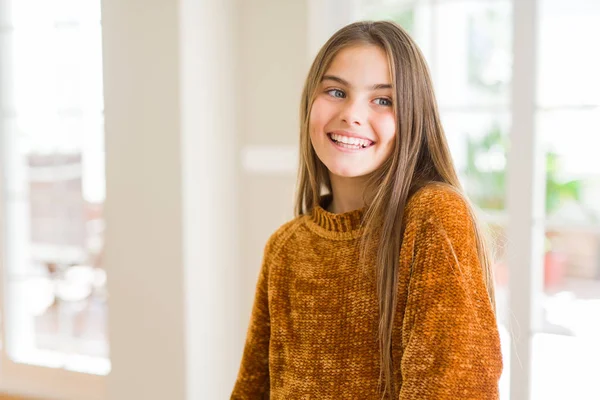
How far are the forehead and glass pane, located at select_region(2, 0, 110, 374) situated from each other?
5.85 feet

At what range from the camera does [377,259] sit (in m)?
1.21

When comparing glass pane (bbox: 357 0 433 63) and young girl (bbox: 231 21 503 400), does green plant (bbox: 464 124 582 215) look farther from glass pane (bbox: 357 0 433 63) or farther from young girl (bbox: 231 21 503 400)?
young girl (bbox: 231 21 503 400)

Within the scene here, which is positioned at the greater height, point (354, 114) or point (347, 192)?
point (354, 114)

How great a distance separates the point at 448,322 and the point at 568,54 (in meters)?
1.43

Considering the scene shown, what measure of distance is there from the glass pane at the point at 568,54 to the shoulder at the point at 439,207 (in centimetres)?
117

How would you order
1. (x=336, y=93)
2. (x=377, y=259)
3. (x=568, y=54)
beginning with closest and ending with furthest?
(x=377, y=259) < (x=336, y=93) < (x=568, y=54)

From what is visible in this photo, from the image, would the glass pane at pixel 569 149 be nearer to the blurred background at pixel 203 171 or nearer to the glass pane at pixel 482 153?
the blurred background at pixel 203 171

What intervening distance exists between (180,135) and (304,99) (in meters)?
1.04

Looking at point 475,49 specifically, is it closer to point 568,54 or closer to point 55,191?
point 568,54

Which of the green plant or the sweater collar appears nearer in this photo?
the sweater collar

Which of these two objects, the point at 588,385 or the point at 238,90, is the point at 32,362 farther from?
the point at 588,385

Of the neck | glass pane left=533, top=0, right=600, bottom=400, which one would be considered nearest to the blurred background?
glass pane left=533, top=0, right=600, bottom=400

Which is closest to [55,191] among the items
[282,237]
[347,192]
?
[282,237]

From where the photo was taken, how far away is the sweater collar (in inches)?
51.8
